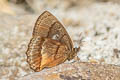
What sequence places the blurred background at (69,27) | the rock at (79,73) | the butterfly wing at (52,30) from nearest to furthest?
1. the rock at (79,73)
2. the butterfly wing at (52,30)
3. the blurred background at (69,27)

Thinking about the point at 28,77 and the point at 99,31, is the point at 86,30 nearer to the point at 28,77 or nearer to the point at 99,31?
the point at 99,31

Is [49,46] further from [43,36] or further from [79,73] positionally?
[79,73]

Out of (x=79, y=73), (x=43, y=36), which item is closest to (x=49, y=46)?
(x=43, y=36)

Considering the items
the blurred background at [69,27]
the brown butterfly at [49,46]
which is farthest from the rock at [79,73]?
the blurred background at [69,27]

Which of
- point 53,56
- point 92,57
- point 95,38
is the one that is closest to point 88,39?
point 95,38

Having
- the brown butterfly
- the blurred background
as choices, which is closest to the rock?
the brown butterfly

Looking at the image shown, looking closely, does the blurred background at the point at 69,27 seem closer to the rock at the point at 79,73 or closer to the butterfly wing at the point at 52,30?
the butterfly wing at the point at 52,30

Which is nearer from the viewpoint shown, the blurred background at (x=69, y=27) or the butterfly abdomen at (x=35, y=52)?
the butterfly abdomen at (x=35, y=52)
